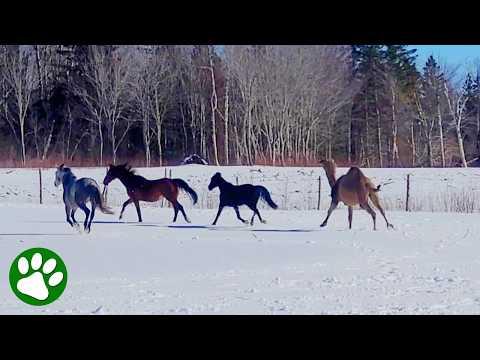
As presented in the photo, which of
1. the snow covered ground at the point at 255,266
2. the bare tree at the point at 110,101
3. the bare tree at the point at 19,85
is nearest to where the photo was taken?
the snow covered ground at the point at 255,266

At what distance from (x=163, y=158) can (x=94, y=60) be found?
3.47 meters

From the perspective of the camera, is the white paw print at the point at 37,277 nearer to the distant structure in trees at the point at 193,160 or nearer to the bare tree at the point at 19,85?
the distant structure in trees at the point at 193,160

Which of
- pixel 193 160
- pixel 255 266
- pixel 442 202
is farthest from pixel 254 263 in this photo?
pixel 193 160

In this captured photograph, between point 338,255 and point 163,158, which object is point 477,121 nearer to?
point 163,158

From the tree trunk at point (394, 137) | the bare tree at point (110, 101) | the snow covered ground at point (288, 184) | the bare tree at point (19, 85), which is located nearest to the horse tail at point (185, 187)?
the snow covered ground at point (288, 184)

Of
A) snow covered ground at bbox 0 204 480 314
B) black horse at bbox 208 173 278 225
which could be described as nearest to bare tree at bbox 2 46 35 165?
snow covered ground at bbox 0 204 480 314

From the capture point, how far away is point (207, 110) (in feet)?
47.8

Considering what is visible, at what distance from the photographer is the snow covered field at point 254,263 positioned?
4.38 metres

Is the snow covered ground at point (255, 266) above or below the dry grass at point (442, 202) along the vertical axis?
below

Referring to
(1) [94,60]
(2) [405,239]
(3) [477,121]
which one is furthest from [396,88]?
(2) [405,239]

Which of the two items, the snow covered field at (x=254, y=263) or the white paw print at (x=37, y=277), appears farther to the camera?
the snow covered field at (x=254, y=263)

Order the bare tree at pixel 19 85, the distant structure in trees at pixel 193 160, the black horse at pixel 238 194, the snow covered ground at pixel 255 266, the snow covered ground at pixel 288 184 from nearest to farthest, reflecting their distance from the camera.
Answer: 1. the snow covered ground at pixel 255 266
2. the black horse at pixel 238 194
3. the snow covered ground at pixel 288 184
4. the distant structure in trees at pixel 193 160
5. the bare tree at pixel 19 85

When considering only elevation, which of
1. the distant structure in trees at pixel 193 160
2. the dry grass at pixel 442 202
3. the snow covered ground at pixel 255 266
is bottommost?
the snow covered ground at pixel 255 266

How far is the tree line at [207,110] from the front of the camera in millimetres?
12055
